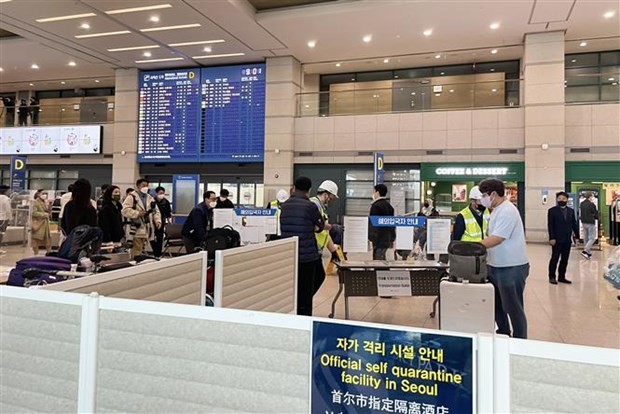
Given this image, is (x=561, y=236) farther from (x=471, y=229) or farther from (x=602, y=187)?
(x=602, y=187)

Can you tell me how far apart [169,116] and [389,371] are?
15.0 meters

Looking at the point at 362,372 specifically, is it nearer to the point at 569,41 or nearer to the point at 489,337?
the point at 489,337

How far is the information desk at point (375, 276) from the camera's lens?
464cm

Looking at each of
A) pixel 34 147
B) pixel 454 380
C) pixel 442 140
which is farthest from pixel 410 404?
Answer: pixel 34 147

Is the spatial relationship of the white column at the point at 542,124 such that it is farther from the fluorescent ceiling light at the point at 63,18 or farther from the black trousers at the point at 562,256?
the fluorescent ceiling light at the point at 63,18

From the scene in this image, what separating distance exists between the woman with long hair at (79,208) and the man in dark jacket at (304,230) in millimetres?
2180

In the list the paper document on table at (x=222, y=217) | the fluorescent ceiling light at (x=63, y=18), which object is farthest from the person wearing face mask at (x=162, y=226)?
the fluorescent ceiling light at (x=63, y=18)

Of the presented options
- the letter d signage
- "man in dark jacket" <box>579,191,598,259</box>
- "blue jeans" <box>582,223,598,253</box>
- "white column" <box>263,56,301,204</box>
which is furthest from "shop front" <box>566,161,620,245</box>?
the letter d signage

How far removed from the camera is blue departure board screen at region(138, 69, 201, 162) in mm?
14414

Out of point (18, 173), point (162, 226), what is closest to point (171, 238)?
point (162, 226)

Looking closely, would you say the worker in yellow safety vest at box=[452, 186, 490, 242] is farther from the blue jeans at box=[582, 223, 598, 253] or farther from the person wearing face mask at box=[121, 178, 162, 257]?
the blue jeans at box=[582, 223, 598, 253]

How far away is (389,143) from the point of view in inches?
511

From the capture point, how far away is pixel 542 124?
451 inches

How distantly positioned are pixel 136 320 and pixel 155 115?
14.9 meters
